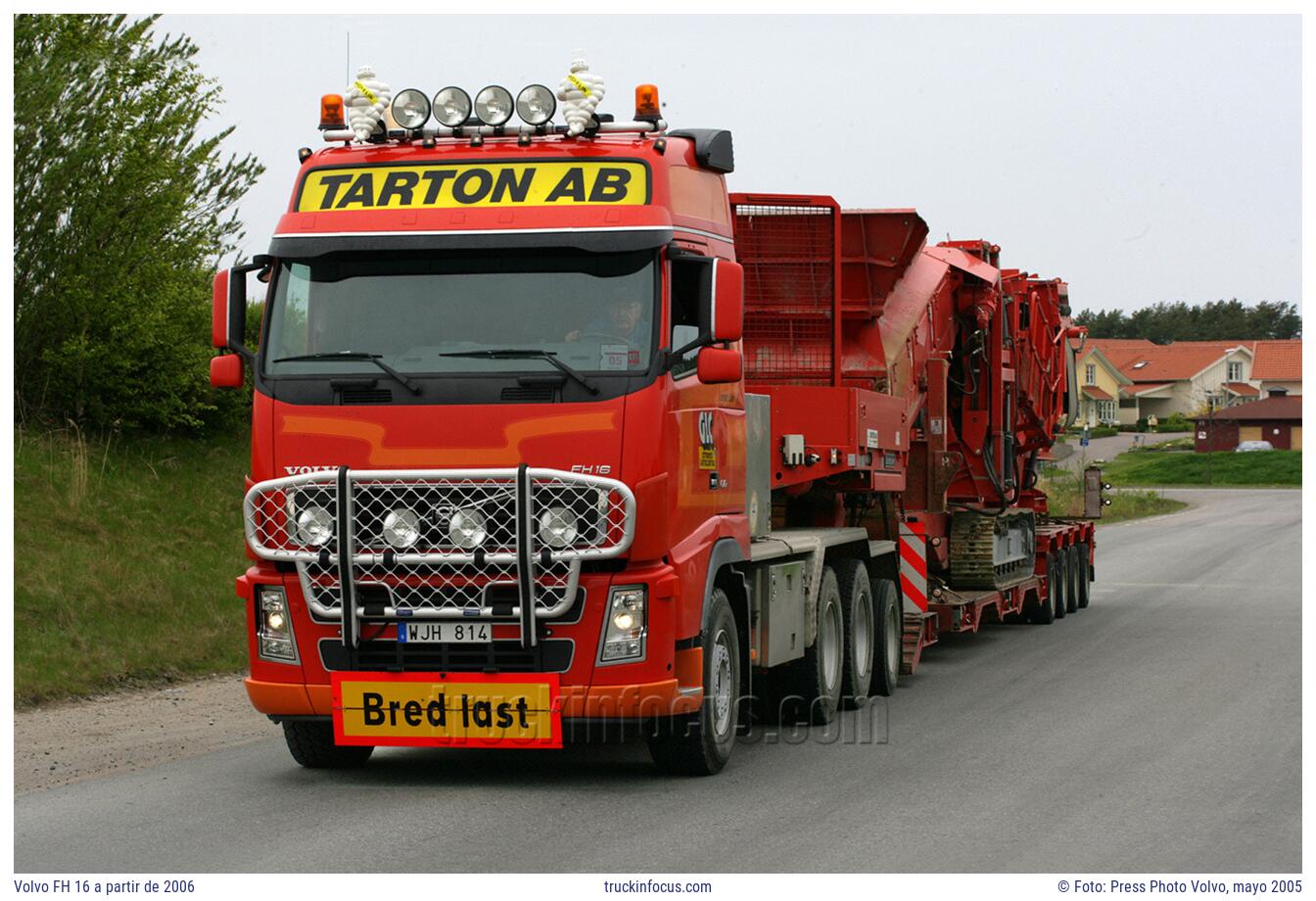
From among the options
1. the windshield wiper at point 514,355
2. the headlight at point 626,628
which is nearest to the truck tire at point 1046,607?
the headlight at point 626,628

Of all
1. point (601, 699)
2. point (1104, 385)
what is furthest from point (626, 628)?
point (1104, 385)

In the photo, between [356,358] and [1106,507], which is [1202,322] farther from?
[356,358]

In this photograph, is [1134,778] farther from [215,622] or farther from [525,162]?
[215,622]

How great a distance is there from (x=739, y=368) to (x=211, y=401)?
15061mm

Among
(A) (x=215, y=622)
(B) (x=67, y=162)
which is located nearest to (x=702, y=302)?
(A) (x=215, y=622)

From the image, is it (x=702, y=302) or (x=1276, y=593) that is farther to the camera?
(x=1276, y=593)

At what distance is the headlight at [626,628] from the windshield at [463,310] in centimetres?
117

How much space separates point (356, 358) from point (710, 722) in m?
2.77

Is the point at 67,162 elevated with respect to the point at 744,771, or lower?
elevated

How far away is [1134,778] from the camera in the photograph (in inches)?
391

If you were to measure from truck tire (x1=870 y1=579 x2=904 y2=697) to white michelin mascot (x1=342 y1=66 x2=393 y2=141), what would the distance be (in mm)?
5873

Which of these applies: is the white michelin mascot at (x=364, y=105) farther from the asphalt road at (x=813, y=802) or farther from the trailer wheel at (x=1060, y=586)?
the trailer wheel at (x=1060, y=586)

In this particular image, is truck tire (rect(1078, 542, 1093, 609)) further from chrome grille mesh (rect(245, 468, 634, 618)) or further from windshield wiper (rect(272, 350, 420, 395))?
windshield wiper (rect(272, 350, 420, 395))

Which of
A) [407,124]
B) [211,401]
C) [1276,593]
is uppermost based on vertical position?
[407,124]
